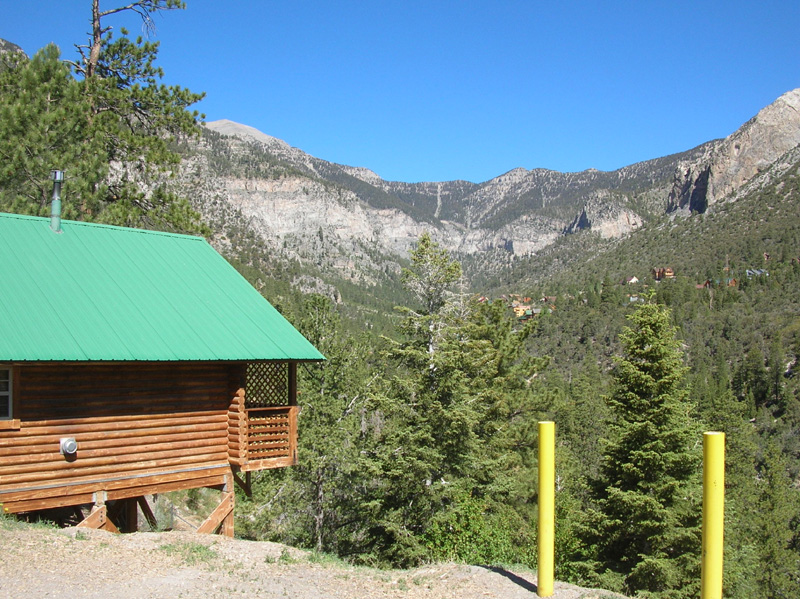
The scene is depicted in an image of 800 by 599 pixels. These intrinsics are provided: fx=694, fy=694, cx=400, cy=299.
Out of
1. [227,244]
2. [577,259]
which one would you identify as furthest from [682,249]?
[227,244]

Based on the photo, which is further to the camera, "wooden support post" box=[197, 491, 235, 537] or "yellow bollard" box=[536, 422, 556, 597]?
"wooden support post" box=[197, 491, 235, 537]

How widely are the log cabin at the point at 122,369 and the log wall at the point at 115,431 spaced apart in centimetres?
2

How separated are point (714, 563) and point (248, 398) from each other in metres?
9.62

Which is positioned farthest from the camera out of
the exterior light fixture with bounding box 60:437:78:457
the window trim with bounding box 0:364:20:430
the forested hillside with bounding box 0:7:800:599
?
the forested hillside with bounding box 0:7:800:599

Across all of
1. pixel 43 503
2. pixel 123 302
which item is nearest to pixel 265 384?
pixel 123 302

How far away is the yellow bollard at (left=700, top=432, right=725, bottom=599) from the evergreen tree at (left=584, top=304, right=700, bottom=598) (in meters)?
8.48

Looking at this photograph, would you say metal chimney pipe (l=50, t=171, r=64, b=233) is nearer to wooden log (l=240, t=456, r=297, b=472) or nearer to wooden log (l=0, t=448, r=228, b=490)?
wooden log (l=0, t=448, r=228, b=490)

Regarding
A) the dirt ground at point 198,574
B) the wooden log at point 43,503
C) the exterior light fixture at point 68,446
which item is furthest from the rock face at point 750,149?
the exterior light fixture at point 68,446

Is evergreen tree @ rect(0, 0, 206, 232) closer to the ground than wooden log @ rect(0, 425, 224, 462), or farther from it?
farther from it

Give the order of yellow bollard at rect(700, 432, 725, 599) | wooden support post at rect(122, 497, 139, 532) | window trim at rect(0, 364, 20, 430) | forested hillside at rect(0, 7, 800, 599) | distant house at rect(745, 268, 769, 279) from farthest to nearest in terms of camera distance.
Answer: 1. distant house at rect(745, 268, 769, 279)
2. forested hillside at rect(0, 7, 800, 599)
3. wooden support post at rect(122, 497, 139, 532)
4. window trim at rect(0, 364, 20, 430)
5. yellow bollard at rect(700, 432, 725, 599)

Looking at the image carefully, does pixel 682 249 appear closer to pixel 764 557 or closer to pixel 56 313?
pixel 764 557

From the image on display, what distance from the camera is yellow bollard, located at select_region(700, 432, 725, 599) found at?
21.6ft

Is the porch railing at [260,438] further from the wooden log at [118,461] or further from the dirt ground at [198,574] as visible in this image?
the dirt ground at [198,574]

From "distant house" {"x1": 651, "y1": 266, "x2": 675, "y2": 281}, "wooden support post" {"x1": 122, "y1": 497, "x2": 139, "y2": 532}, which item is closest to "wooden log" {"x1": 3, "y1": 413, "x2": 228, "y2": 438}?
"wooden support post" {"x1": 122, "y1": 497, "x2": 139, "y2": 532}
